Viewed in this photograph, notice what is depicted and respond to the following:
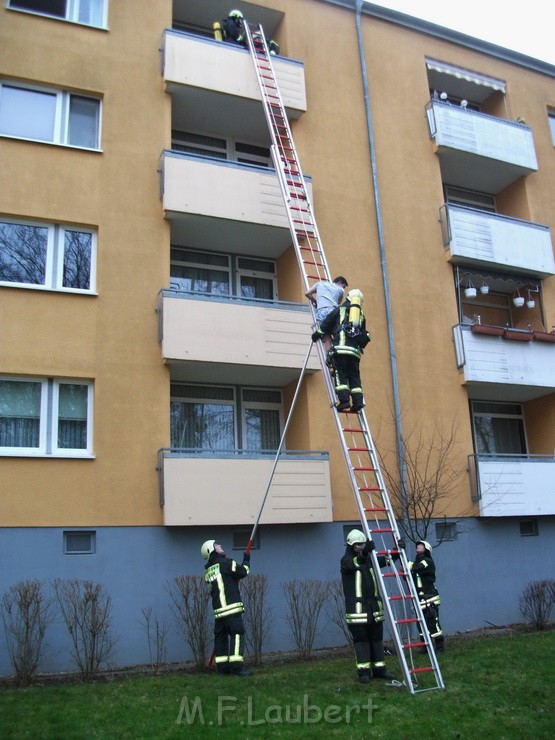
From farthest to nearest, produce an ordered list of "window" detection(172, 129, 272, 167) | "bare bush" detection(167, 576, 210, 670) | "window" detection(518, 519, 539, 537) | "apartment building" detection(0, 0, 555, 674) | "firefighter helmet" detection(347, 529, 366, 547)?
1. "window" detection(172, 129, 272, 167)
2. "window" detection(518, 519, 539, 537)
3. "apartment building" detection(0, 0, 555, 674)
4. "bare bush" detection(167, 576, 210, 670)
5. "firefighter helmet" detection(347, 529, 366, 547)

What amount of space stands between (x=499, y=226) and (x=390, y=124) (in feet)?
10.8

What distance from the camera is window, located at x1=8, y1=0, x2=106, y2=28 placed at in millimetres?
14242

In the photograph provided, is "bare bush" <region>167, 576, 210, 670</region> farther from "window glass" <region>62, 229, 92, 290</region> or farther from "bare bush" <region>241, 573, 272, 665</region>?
"window glass" <region>62, 229, 92, 290</region>

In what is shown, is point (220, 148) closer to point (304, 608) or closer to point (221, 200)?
point (221, 200)

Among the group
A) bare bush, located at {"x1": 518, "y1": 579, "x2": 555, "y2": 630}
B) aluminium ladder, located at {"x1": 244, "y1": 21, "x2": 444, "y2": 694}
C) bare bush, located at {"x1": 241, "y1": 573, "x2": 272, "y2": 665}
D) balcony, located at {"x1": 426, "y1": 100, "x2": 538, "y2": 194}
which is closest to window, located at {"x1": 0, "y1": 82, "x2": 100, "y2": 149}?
aluminium ladder, located at {"x1": 244, "y1": 21, "x2": 444, "y2": 694}

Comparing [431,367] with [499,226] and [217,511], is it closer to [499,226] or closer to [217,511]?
[499,226]

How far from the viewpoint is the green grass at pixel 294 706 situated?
23.2 feet

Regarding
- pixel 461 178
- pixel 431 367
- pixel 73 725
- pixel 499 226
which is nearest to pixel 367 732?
pixel 73 725

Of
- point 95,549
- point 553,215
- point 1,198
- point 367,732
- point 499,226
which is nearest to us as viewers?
point 367,732

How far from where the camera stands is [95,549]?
11453 mm

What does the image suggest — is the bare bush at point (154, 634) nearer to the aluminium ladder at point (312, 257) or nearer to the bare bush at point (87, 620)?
the bare bush at point (87, 620)

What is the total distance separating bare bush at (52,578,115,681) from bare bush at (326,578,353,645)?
3605 mm

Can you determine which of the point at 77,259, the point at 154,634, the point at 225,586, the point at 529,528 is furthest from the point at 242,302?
the point at 529,528

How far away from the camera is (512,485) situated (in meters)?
14.8
